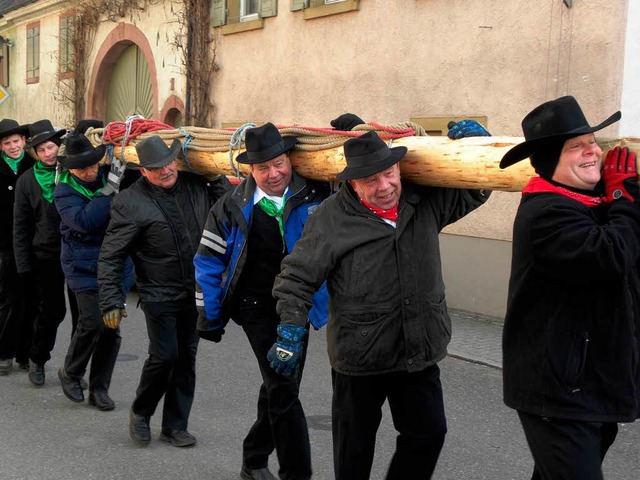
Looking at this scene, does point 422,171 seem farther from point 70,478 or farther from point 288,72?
point 288,72

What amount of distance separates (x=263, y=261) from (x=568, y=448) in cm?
206

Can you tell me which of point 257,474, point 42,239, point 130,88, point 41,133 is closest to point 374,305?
point 257,474

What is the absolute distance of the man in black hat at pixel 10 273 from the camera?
Answer: 7293mm

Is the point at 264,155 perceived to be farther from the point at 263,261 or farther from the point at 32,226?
the point at 32,226

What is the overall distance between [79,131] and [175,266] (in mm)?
2111

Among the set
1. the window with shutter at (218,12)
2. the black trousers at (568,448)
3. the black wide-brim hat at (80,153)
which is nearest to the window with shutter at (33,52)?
the window with shutter at (218,12)

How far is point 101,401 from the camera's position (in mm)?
6254

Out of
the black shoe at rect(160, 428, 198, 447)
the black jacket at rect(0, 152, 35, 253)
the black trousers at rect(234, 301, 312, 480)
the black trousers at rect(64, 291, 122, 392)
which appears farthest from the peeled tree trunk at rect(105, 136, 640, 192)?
the black jacket at rect(0, 152, 35, 253)

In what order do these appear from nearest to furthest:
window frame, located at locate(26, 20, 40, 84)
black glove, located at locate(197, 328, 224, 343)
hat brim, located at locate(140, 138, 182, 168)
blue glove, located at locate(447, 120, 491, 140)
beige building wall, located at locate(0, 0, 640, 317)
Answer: blue glove, located at locate(447, 120, 491, 140) < black glove, located at locate(197, 328, 224, 343) < hat brim, located at locate(140, 138, 182, 168) < beige building wall, located at locate(0, 0, 640, 317) < window frame, located at locate(26, 20, 40, 84)

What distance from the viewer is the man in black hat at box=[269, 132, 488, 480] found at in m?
3.77

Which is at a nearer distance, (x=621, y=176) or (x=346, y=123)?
(x=621, y=176)

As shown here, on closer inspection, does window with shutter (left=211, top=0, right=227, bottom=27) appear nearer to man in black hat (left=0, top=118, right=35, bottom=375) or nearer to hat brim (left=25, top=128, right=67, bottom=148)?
man in black hat (left=0, top=118, right=35, bottom=375)

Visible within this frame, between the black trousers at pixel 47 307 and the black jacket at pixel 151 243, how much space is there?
4.82ft

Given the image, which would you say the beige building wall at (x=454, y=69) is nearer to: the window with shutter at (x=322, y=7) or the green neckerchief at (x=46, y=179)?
the window with shutter at (x=322, y=7)
